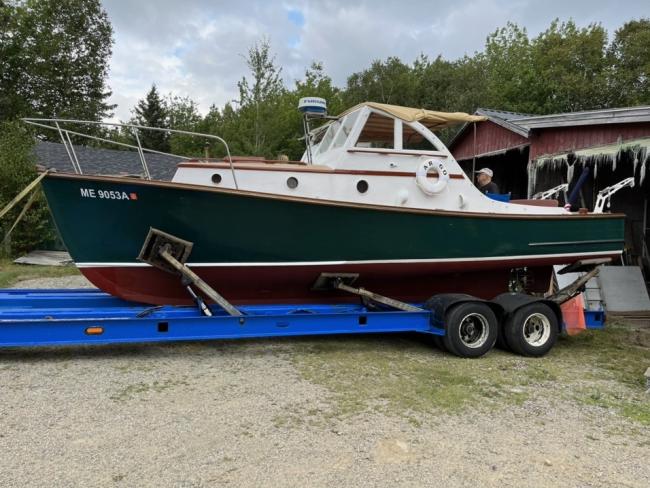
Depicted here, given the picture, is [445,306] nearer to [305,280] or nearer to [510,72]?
[305,280]

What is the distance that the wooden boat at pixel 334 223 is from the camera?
4645 mm

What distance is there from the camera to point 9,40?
25.8m

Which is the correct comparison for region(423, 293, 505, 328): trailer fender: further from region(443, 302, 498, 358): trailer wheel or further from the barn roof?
the barn roof

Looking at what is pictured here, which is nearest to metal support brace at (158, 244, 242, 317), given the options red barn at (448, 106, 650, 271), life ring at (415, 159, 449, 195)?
life ring at (415, 159, 449, 195)

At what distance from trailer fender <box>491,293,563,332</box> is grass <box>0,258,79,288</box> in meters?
7.75

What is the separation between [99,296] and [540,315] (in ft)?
15.2

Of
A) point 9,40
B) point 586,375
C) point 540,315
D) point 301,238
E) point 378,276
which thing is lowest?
point 586,375

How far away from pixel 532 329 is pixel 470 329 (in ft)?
2.45

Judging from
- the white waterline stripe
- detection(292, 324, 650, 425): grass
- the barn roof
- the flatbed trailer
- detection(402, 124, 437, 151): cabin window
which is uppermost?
the barn roof

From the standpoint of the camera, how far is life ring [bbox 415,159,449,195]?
5410 millimetres

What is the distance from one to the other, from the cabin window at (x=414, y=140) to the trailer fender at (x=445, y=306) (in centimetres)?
165

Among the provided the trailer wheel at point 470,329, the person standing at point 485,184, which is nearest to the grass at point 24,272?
the trailer wheel at point 470,329

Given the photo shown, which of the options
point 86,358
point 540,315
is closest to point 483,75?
point 540,315

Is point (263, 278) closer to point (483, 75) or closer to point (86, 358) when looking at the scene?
point (86, 358)
